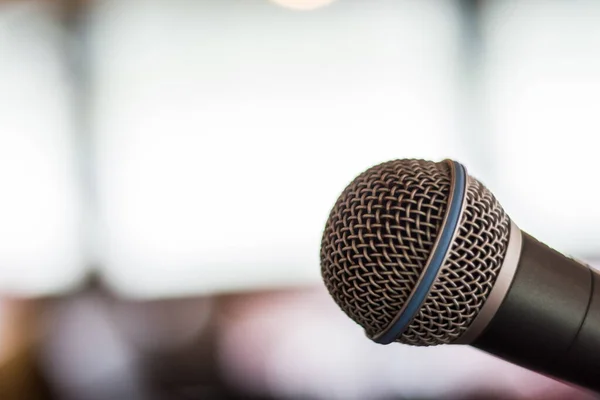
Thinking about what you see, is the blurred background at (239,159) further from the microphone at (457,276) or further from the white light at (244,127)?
the microphone at (457,276)

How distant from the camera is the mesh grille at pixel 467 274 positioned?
40cm

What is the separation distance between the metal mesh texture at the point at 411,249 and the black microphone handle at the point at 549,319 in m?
0.02

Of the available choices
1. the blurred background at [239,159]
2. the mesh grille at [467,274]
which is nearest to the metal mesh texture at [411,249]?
the mesh grille at [467,274]

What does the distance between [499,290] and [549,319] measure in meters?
0.05

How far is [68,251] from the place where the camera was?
1.77m

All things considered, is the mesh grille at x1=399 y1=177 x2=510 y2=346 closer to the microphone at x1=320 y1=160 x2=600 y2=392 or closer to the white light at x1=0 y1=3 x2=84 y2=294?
the microphone at x1=320 y1=160 x2=600 y2=392

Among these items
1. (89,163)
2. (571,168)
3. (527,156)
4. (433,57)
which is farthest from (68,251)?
(571,168)

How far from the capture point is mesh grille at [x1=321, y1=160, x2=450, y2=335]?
1.33 feet

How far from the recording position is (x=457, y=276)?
40cm

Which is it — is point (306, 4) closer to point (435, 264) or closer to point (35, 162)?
point (35, 162)

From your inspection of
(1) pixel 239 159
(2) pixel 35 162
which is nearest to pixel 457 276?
(1) pixel 239 159

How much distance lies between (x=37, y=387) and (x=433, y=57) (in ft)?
5.41

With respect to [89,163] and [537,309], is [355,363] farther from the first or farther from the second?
[537,309]

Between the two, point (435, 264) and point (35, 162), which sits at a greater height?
point (435, 264)
